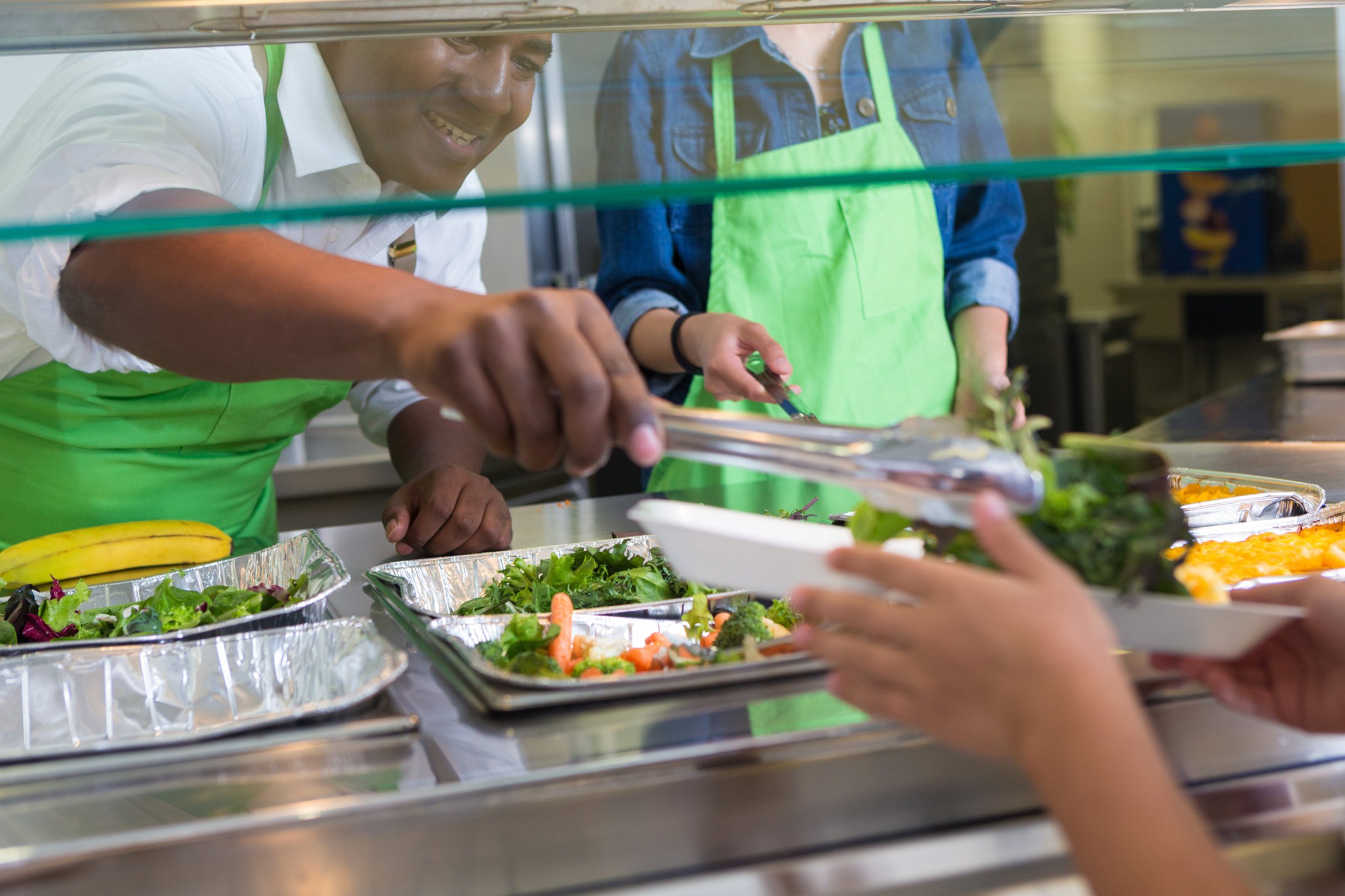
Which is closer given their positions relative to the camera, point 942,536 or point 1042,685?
point 1042,685

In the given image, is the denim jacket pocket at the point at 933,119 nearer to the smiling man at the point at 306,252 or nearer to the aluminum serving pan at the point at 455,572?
the smiling man at the point at 306,252

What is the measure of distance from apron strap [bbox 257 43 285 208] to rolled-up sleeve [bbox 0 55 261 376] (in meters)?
0.02

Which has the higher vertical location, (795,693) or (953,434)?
(953,434)

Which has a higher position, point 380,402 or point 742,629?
point 380,402

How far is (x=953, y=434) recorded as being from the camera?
0.68 meters

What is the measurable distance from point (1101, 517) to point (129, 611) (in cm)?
92

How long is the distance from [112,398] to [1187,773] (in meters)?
1.33

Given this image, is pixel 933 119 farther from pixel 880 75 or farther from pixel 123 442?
pixel 123 442

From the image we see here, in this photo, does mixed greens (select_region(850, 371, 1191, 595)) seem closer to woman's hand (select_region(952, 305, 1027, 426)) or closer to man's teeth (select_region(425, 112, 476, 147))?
man's teeth (select_region(425, 112, 476, 147))

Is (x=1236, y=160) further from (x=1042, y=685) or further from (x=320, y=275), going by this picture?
(x=320, y=275)

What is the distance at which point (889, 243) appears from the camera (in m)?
1.93

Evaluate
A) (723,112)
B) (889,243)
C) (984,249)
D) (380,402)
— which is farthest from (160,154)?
(984,249)

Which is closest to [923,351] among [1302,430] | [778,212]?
[778,212]

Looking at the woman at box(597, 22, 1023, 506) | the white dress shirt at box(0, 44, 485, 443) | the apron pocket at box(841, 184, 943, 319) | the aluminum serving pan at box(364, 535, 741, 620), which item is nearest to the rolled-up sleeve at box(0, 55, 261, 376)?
the white dress shirt at box(0, 44, 485, 443)
